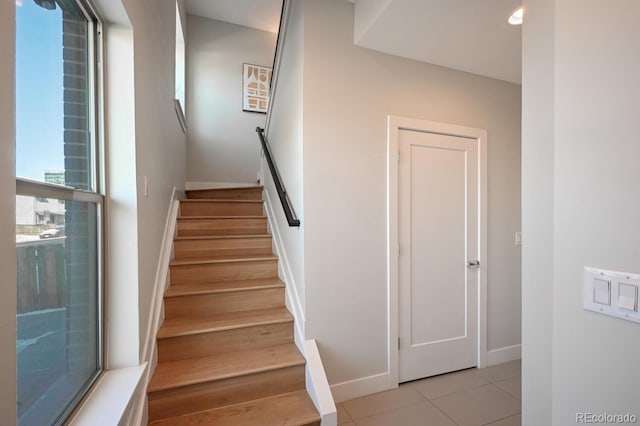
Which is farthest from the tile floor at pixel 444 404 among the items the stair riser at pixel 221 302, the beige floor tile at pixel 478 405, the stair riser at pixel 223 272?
the stair riser at pixel 223 272

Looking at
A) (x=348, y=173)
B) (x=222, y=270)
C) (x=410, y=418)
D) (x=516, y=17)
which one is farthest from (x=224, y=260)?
(x=516, y=17)

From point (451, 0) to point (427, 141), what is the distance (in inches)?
35.8

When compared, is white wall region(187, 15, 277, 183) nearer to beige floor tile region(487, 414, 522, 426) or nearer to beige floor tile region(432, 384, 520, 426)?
beige floor tile region(432, 384, 520, 426)

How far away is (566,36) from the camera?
2.66 ft

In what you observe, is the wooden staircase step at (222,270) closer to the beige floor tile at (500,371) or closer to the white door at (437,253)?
the white door at (437,253)

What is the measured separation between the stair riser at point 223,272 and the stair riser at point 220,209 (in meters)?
0.88

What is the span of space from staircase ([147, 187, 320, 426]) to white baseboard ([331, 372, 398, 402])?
34 cm

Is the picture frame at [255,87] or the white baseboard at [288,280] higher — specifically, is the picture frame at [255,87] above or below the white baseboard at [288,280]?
above

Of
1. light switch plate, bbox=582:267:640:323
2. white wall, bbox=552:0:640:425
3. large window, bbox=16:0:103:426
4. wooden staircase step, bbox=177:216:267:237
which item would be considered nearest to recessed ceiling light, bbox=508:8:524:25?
white wall, bbox=552:0:640:425

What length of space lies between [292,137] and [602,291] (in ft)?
6.02

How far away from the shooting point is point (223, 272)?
7.24ft

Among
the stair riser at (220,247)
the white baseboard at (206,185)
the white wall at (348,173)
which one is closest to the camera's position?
the white wall at (348,173)

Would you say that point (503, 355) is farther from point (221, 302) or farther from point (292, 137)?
point (292, 137)

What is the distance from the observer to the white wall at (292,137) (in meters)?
1.89
